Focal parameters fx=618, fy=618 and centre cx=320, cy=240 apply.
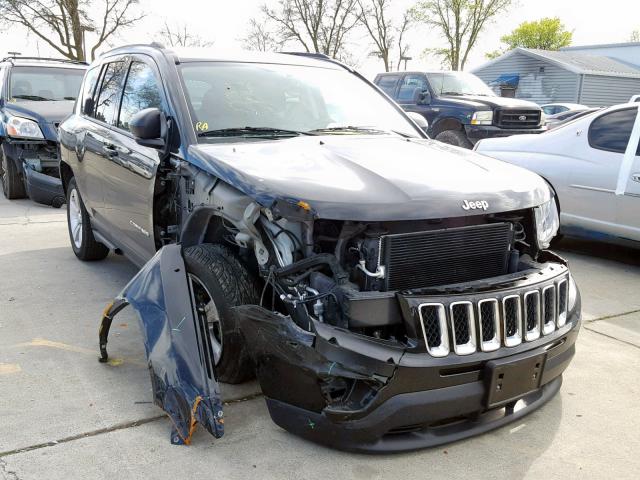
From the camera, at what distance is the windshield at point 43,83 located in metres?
9.73

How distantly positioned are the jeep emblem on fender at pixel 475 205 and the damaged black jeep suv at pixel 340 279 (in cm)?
1

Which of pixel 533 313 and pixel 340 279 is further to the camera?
pixel 533 313

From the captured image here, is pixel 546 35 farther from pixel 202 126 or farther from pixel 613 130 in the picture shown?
pixel 202 126

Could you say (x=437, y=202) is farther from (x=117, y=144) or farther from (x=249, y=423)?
(x=117, y=144)

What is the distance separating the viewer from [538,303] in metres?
2.80

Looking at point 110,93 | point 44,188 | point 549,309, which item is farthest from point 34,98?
point 549,309

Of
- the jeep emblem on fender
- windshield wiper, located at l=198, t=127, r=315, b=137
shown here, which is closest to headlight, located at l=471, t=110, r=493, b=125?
windshield wiper, located at l=198, t=127, r=315, b=137

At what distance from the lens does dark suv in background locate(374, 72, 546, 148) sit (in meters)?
11.3

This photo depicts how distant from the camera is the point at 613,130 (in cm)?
613

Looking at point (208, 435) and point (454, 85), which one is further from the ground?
point (454, 85)

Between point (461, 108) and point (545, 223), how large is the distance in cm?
855

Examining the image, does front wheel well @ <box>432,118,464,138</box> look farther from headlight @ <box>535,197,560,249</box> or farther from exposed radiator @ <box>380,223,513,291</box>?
exposed radiator @ <box>380,223,513,291</box>

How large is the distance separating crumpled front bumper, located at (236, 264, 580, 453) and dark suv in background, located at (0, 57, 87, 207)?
6151mm

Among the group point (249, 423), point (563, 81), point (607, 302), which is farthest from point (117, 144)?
point (563, 81)
